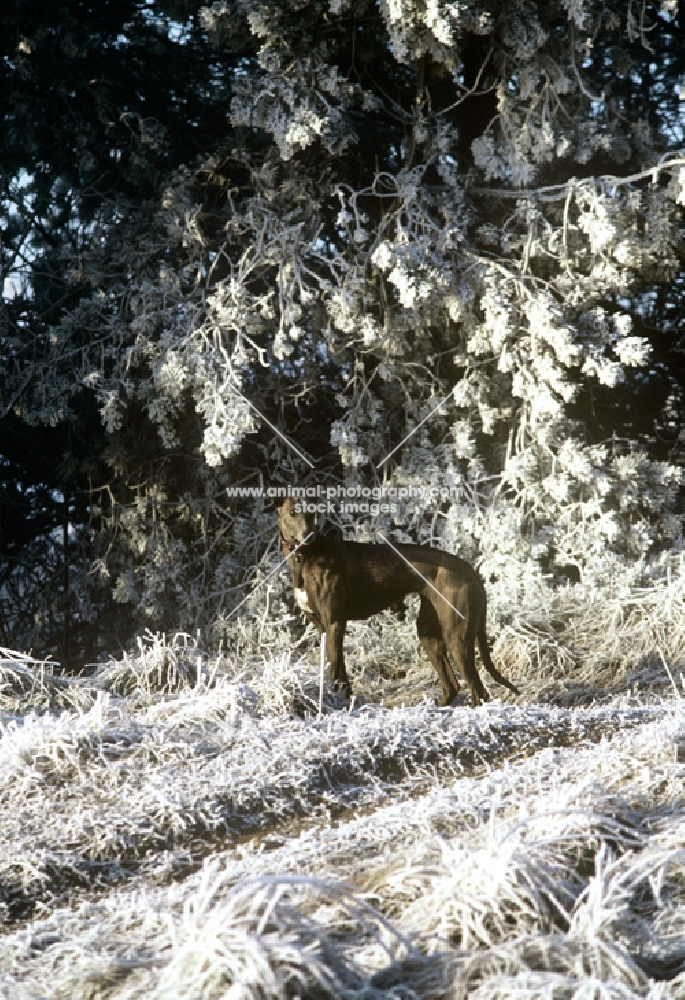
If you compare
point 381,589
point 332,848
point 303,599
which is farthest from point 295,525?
point 332,848

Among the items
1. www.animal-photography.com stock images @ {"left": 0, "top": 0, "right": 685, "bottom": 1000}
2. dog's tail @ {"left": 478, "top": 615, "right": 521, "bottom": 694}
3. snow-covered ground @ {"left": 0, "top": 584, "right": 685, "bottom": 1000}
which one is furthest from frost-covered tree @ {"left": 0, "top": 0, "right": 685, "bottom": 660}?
snow-covered ground @ {"left": 0, "top": 584, "right": 685, "bottom": 1000}

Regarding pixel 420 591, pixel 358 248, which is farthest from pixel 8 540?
pixel 420 591

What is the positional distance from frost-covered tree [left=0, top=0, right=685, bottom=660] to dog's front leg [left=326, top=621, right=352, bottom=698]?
7.50ft

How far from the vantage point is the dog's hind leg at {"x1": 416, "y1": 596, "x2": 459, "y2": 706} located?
17.3 ft

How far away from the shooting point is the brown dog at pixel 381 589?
4965 millimetres

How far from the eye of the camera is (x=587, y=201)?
6812 millimetres

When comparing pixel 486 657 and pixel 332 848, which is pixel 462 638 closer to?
pixel 486 657

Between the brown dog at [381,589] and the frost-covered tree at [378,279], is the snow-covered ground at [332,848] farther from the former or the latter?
the frost-covered tree at [378,279]

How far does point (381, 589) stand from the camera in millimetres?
5148

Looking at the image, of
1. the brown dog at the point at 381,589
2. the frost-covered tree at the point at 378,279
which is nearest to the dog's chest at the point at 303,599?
the brown dog at the point at 381,589

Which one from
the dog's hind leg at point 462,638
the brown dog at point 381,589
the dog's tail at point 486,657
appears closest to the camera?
the brown dog at point 381,589

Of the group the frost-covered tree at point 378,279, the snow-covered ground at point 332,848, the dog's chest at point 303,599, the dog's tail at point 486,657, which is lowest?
the snow-covered ground at point 332,848

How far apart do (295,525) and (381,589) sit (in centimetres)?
66

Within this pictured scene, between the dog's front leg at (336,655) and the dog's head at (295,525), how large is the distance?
0.48m
